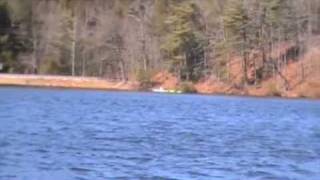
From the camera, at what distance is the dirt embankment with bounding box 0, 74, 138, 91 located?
11475 cm

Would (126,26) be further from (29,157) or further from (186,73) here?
(29,157)

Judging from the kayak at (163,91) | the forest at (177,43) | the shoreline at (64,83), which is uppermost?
the forest at (177,43)

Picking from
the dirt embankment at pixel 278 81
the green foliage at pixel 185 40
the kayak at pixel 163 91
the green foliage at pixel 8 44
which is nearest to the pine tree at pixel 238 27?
the dirt embankment at pixel 278 81

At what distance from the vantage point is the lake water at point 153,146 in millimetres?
24828

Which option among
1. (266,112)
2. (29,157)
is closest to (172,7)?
(266,112)

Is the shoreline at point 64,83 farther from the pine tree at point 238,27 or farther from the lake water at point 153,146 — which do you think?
the lake water at point 153,146

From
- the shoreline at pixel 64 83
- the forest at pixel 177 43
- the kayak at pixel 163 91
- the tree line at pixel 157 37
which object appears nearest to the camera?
the kayak at pixel 163 91

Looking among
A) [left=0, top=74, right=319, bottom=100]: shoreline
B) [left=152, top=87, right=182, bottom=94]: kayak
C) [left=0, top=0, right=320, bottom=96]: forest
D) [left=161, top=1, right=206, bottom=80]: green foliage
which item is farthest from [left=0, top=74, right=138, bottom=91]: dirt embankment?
[left=161, top=1, right=206, bottom=80]: green foliage

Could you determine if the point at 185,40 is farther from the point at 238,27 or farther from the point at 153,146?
the point at 153,146

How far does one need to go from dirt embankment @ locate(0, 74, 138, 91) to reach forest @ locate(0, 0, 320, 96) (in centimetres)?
288

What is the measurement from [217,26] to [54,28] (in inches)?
1156

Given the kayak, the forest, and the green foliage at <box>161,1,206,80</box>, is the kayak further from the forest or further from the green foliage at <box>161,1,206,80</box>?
the green foliage at <box>161,1,206,80</box>

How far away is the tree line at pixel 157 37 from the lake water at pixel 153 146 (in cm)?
6208

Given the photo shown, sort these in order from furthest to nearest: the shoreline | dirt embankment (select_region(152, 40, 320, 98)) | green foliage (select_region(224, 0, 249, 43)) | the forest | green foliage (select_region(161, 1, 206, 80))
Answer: green foliage (select_region(161, 1, 206, 80))
the forest
the shoreline
green foliage (select_region(224, 0, 249, 43))
dirt embankment (select_region(152, 40, 320, 98))
